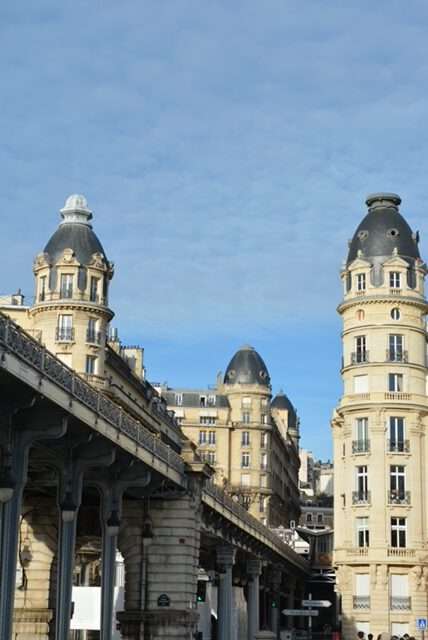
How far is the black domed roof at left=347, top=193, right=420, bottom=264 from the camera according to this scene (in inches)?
3378

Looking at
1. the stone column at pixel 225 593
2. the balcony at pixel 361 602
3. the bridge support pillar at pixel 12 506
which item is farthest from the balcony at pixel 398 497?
the bridge support pillar at pixel 12 506

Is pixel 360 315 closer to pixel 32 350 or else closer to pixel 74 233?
pixel 74 233

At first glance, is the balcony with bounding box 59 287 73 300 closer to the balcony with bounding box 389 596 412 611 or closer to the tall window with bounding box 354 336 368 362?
the tall window with bounding box 354 336 368 362

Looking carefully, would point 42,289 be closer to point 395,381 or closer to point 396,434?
point 395,381

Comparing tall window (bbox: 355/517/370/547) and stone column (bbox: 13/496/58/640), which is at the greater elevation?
tall window (bbox: 355/517/370/547)

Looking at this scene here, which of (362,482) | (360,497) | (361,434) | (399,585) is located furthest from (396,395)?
(399,585)

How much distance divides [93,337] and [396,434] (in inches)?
915

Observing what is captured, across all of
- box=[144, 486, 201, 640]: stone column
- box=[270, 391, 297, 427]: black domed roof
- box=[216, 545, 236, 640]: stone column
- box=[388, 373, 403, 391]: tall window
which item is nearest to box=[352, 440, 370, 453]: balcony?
box=[388, 373, 403, 391]: tall window

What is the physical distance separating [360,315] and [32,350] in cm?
5722

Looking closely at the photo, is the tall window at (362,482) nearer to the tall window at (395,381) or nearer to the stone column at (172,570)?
the tall window at (395,381)

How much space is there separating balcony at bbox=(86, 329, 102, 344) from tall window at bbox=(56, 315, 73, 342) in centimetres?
128

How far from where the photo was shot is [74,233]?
8856 cm

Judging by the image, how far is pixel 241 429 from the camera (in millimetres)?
139250

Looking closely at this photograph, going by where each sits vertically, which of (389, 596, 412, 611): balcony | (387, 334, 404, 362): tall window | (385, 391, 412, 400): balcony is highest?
(387, 334, 404, 362): tall window
